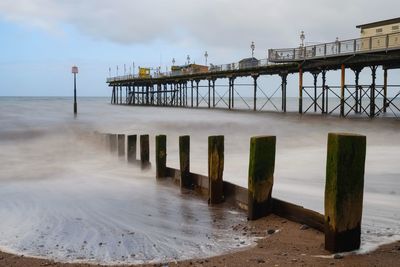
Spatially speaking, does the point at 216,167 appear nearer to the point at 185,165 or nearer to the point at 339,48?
the point at 185,165

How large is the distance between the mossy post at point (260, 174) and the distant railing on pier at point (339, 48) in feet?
70.3

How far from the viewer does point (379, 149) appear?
15688 millimetres

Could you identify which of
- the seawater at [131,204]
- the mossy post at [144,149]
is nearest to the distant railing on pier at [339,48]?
A: the seawater at [131,204]

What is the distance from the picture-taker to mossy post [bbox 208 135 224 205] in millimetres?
7672

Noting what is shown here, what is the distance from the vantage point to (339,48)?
2888 cm

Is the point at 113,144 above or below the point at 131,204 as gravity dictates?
above

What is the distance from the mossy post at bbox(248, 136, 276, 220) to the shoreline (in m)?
0.67

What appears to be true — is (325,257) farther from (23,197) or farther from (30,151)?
(30,151)

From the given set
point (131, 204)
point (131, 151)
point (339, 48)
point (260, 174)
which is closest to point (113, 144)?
point (131, 151)

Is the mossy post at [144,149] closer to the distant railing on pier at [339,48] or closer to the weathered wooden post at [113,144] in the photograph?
the weathered wooden post at [113,144]

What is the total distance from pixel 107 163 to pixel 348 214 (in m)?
9.32

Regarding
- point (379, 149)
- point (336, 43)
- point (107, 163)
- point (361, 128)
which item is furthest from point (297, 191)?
point (336, 43)

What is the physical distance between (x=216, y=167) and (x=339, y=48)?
23750 mm

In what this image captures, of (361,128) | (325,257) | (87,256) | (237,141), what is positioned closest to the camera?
(325,257)
